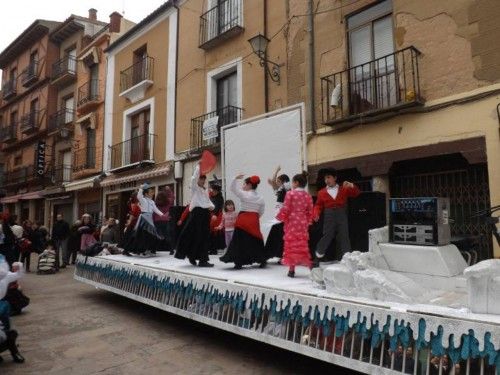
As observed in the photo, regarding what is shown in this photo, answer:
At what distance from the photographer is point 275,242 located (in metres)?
6.62

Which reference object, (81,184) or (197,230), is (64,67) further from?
(197,230)

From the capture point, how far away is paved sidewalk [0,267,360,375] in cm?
413

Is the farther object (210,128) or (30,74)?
(30,74)

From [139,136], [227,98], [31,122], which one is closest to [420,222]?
[227,98]

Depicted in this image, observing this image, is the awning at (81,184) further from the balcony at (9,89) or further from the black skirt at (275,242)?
the black skirt at (275,242)

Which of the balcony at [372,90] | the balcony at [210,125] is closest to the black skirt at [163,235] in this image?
the balcony at [210,125]

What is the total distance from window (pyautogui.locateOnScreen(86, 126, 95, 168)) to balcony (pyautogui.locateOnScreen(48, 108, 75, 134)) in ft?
6.13

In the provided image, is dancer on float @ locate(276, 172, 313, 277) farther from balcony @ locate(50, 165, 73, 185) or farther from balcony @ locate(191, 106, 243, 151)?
balcony @ locate(50, 165, 73, 185)

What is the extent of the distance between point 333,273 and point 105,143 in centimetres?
1566

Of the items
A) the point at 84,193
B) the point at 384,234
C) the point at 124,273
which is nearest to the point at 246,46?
the point at 124,273

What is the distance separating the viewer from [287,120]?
809cm

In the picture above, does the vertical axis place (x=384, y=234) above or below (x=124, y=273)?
above

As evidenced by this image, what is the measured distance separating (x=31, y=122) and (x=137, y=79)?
10382mm

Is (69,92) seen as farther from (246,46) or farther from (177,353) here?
(177,353)
